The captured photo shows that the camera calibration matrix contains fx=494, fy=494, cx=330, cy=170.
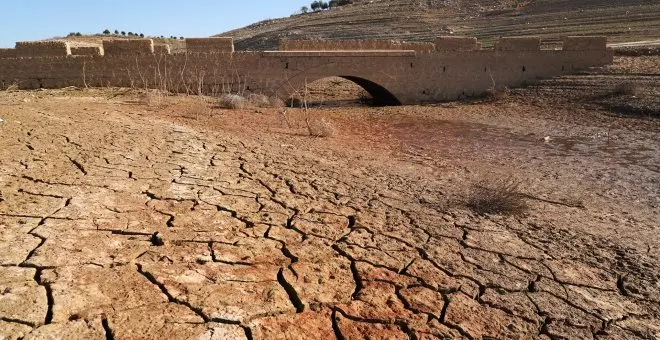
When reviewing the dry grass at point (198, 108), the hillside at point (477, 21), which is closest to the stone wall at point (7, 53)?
the dry grass at point (198, 108)

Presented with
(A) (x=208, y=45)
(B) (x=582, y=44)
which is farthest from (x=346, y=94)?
(B) (x=582, y=44)

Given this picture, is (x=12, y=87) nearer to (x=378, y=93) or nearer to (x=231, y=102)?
(x=231, y=102)

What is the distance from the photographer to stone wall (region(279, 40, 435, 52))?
11.0 m

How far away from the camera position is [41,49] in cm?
874

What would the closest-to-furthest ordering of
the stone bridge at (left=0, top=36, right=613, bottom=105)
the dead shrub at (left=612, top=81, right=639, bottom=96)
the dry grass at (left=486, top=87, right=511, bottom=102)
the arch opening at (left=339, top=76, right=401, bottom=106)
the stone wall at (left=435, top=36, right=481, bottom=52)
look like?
the stone bridge at (left=0, top=36, right=613, bottom=105)
the dead shrub at (left=612, top=81, right=639, bottom=96)
the arch opening at (left=339, top=76, right=401, bottom=106)
the stone wall at (left=435, top=36, right=481, bottom=52)
the dry grass at (left=486, top=87, right=511, bottom=102)

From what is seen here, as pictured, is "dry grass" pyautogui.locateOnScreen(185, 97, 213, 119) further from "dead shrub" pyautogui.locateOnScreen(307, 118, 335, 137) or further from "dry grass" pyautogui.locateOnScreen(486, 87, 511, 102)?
"dry grass" pyautogui.locateOnScreen(486, 87, 511, 102)

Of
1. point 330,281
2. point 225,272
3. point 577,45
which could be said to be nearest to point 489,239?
point 330,281

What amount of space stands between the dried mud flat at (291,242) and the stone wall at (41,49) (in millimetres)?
3257

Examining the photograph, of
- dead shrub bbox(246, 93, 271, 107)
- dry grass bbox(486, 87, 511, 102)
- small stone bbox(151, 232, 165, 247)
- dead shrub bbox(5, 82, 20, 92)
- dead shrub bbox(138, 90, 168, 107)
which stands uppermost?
dead shrub bbox(5, 82, 20, 92)

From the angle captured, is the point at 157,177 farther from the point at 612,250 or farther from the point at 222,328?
the point at 612,250

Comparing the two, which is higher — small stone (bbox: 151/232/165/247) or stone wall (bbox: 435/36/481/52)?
stone wall (bbox: 435/36/481/52)

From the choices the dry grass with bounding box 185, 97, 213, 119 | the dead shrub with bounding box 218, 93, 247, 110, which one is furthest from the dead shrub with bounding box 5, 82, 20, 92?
the dead shrub with bounding box 218, 93, 247, 110

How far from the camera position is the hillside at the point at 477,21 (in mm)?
21703

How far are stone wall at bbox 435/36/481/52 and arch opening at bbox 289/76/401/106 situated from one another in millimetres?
1689
